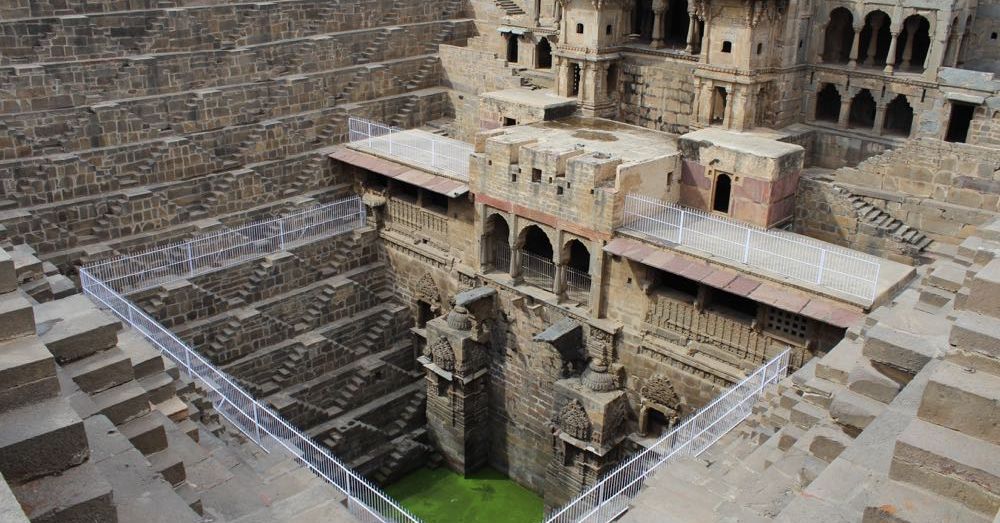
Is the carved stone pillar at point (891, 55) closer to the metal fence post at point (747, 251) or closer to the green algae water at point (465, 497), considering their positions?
the metal fence post at point (747, 251)

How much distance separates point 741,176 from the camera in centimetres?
2036

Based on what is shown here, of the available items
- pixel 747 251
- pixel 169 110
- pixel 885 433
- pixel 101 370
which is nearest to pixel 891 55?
pixel 747 251

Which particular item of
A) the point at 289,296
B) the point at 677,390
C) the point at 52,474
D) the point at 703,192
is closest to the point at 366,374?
the point at 289,296

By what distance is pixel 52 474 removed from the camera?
6.97 metres

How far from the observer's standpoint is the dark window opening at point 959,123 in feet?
75.0

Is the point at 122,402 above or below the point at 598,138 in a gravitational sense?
below

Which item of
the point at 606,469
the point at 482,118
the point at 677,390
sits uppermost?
the point at 482,118

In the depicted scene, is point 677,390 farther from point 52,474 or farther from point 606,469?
point 52,474

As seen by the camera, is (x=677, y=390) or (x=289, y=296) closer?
(x=677, y=390)

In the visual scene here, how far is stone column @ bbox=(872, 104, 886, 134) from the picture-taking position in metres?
23.4

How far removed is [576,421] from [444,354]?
4.35 m

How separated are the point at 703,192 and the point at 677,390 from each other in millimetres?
5308

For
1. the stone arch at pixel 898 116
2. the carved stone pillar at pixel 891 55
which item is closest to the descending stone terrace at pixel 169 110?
the carved stone pillar at pixel 891 55

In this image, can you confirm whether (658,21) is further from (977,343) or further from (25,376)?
(25,376)
